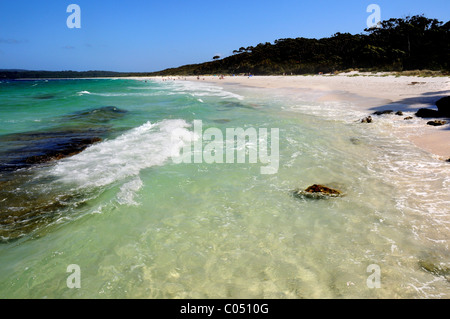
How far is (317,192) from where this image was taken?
538cm

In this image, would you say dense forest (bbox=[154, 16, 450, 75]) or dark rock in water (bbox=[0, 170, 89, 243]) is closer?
dark rock in water (bbox=[0, 170, 89, 243])

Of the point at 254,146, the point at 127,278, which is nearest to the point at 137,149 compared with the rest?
the point at 254,146

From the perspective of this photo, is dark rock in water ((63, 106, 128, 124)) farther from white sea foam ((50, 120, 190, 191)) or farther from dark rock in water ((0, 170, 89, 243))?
dark rock in water ((0, 170, 89, 243))

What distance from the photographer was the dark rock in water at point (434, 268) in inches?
126

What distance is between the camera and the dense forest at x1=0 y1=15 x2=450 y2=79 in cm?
3781

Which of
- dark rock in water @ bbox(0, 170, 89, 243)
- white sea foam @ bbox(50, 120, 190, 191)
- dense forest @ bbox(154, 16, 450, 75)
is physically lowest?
dark rock in water @ bbox(0, 170, 89, 243)

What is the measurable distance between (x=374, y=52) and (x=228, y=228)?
51.6 meters

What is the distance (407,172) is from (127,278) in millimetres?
6643

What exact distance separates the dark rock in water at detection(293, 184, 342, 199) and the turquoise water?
8.4 inches

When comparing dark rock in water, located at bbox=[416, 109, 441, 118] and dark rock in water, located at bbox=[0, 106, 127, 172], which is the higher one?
dark rock in water, located at bbox=[416, 109, 441, 118]

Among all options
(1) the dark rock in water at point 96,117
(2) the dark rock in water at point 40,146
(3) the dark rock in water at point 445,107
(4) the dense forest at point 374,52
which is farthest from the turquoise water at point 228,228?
(4) the dense forest at point 374,52

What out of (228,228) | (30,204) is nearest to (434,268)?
(228,228)

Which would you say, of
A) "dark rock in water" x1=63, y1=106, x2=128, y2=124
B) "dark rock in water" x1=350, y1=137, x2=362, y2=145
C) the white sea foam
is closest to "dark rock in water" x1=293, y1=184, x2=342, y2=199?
the white sea foam

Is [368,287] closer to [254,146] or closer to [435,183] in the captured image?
[435,183]
